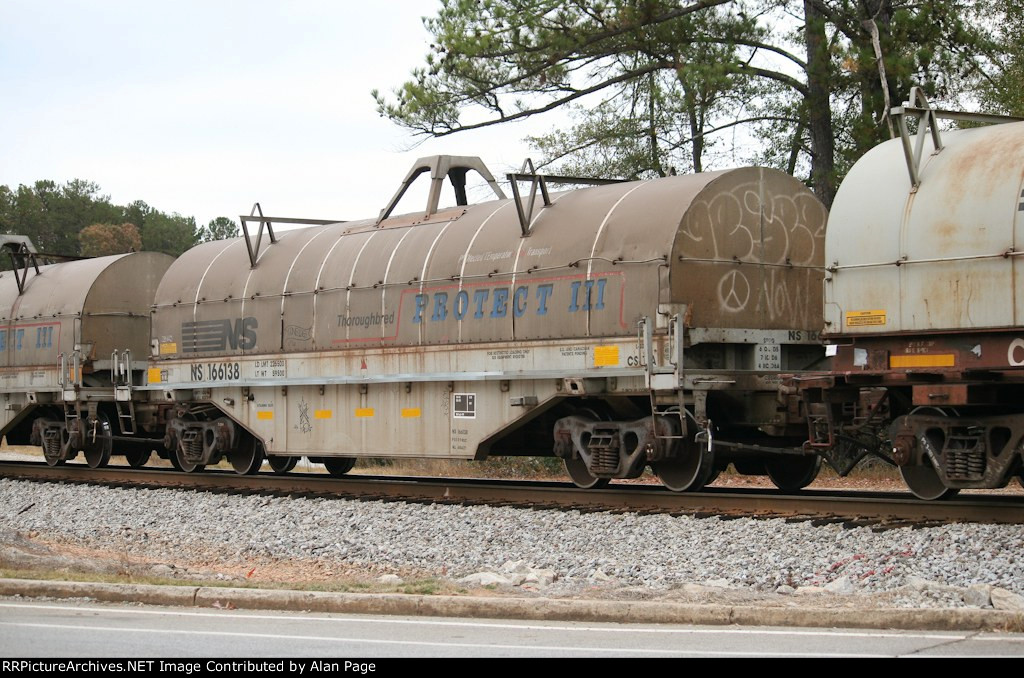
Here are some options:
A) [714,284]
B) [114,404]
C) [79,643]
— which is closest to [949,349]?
[714,284]

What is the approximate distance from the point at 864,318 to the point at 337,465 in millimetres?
11410

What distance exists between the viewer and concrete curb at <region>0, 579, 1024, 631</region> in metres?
8.00

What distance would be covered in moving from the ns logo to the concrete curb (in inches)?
426

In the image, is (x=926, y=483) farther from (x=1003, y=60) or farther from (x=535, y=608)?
(x=1003, y=60)

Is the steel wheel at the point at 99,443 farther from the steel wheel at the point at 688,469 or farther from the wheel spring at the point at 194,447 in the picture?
the steel wheel at the point at 688,469

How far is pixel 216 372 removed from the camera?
21.2 meters

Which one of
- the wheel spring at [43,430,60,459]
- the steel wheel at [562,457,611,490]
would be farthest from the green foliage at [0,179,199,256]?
the steel wheel at [562,457,611,490]

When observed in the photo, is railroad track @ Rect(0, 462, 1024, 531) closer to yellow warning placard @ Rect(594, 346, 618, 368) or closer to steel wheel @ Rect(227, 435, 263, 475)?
steel wheel @ Rect(227, 435, 263, 475)

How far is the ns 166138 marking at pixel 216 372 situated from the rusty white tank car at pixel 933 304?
10395 mm

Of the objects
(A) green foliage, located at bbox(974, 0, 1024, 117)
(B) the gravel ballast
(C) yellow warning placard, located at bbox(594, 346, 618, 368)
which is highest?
(A) green foliage, located at bbox(974, 0, 1024, 117)

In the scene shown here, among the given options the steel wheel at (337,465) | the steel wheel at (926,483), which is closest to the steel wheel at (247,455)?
the steel wheel at (337,465)

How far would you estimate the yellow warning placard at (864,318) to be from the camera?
1284 cm

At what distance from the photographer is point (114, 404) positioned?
955 inches

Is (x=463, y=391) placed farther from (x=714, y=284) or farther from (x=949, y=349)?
(x=949, y=349)
